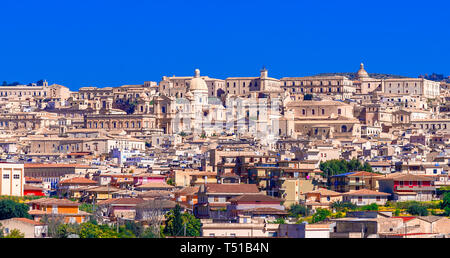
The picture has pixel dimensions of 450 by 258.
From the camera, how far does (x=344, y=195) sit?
49375 millimetres

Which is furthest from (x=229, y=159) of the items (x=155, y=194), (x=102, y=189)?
(x=155, y=194)

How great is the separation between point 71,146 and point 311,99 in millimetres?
32315

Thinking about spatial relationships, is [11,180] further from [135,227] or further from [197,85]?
[197,85]

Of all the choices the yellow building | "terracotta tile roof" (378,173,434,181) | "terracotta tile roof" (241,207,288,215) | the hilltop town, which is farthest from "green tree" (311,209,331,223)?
the yellow building

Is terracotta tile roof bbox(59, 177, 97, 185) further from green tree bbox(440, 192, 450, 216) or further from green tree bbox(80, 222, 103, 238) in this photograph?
green tree bbox(80, 222, 103, 238)

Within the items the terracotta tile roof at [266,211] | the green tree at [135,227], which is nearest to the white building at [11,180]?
the green tree at [135,227]

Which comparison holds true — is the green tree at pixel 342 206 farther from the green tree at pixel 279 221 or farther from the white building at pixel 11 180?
the white building at pixel 11 180

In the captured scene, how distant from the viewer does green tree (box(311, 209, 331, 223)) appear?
40.0 meters

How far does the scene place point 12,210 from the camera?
45.3 meters

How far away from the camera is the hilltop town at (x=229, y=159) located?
39.4m

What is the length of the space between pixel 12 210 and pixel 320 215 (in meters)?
12.8

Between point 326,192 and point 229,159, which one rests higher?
point 229,159

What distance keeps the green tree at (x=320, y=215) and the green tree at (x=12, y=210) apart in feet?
38.8
